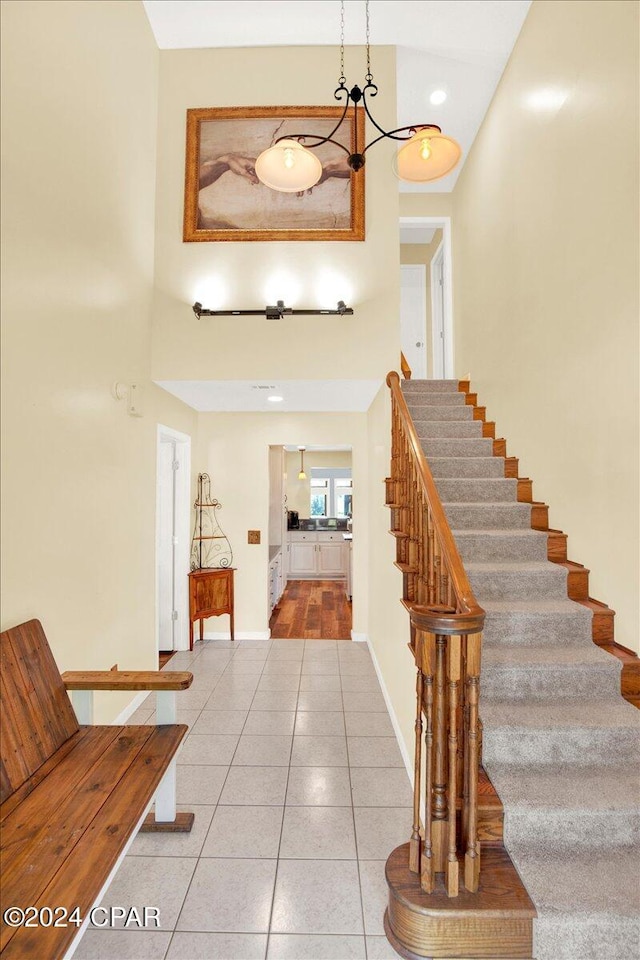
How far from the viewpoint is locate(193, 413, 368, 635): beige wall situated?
538cm

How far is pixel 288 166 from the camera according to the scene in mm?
2506

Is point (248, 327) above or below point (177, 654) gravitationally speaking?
above

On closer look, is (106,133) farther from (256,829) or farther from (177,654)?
(177,654)

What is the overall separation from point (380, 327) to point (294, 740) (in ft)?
10.1

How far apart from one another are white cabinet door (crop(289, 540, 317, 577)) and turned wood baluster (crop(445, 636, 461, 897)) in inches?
310

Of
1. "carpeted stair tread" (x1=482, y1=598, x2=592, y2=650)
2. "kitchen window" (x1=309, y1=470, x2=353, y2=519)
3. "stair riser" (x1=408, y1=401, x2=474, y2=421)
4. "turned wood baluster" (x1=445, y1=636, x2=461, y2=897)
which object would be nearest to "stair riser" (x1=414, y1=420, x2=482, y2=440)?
"stair riser" (x1=408, y1=401, x2=474, y2=421)

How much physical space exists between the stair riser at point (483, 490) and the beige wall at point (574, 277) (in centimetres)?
19

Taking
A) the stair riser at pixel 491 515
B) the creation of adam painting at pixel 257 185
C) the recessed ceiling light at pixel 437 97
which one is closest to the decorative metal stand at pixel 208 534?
the creation of adam painting at pixel 257 185

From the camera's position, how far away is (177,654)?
15.8 feet

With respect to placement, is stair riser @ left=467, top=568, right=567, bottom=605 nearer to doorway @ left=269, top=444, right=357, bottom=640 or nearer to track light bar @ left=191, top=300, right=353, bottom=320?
track light bar @ left=191, top=300, right=353, bottom=320

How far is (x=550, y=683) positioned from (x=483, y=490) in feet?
→ 5.38

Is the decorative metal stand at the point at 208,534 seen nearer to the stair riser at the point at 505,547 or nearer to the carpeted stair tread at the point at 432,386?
the carpeted stair tread at the point at 432,386

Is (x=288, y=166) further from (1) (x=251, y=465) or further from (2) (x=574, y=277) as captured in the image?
(1) (x=251, y=465)

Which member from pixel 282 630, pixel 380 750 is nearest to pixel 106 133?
pixel 380 750
